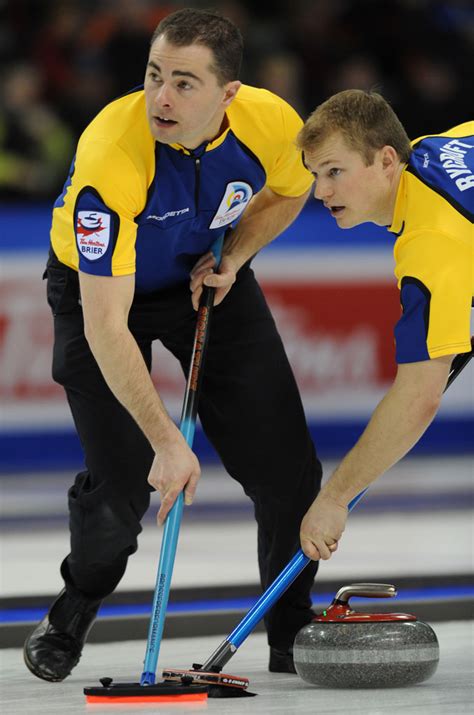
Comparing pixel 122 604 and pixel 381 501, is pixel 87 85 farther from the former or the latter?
pixel 122 604

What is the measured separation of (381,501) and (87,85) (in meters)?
3.15

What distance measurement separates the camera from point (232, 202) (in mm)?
4203

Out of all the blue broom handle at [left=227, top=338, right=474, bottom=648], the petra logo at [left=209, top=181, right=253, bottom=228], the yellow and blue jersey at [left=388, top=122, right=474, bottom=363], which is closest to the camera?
the yellow and blue jersey at [left=388, top=122, right=474, bottom=363]

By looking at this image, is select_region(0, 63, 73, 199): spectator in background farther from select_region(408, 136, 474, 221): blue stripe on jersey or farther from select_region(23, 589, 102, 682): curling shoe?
select_region(408, 136, 474, 221): blue stripe on jersey

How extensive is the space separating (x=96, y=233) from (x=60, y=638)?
119 cm

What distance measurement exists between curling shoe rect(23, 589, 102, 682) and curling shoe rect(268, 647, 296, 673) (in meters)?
0.52

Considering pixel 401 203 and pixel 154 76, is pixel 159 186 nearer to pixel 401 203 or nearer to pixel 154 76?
pixel 154 76

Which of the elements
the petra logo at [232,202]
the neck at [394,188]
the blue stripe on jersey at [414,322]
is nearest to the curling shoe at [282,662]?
the blue stripe on jersey at [414,322]

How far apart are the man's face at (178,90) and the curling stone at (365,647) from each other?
1.26m

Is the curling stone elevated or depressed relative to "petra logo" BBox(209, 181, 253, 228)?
depressed

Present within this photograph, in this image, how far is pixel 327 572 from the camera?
554 cm

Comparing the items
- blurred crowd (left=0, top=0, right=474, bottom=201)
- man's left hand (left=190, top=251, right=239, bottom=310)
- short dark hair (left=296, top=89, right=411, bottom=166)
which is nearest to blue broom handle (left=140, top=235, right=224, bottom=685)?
man's left hand (left=190, top=251, right=239, bottom=310)

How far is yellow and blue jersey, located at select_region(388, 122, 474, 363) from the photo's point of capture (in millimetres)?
3516

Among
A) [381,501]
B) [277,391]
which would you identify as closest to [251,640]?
[277,391]
